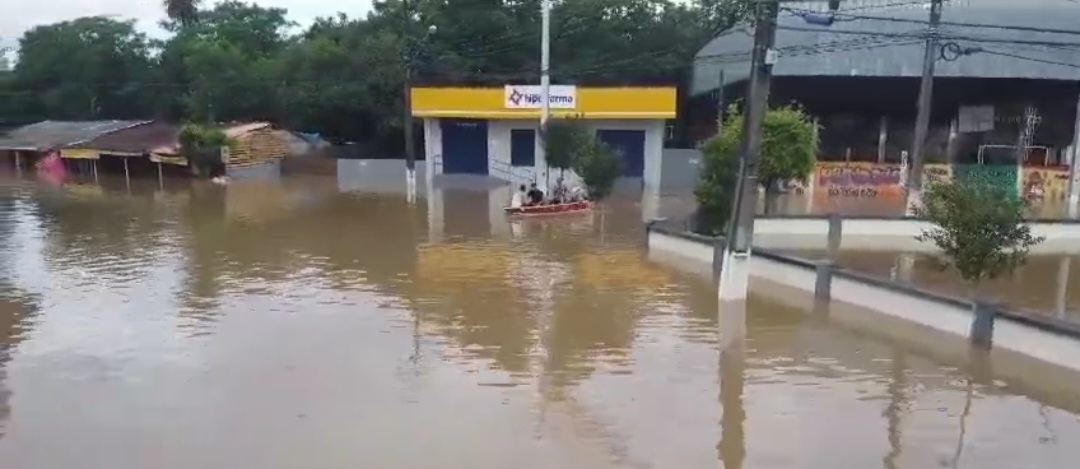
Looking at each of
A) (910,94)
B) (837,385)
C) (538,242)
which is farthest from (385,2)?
(837,385)

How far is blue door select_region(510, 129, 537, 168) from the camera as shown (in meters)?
40.4

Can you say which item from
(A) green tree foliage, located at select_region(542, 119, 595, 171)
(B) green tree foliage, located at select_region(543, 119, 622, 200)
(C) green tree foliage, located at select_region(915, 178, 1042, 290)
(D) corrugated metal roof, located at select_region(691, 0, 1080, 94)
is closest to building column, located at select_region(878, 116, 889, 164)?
(D) corrugated metal roof, located at select_region(691, 0, 1080, 94)

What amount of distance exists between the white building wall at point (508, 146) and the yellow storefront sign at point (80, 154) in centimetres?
1441

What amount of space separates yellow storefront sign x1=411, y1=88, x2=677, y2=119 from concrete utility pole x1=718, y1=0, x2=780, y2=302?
72.0 feet

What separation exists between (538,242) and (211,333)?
10.1m

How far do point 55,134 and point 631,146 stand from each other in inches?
1112

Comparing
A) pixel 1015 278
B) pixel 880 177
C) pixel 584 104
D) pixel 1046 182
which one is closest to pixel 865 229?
pixel 1015 278

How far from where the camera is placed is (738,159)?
20328mm

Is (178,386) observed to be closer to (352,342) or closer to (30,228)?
(352,342)

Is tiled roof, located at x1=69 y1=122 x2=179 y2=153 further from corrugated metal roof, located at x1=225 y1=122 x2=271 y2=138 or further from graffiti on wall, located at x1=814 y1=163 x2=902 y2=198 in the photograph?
graffiti on wall, located at x1=814 y1=163 x2=902 y2=198

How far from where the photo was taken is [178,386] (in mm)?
11445

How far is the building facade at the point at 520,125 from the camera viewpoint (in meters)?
38.0

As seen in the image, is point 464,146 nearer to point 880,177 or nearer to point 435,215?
point 435,215

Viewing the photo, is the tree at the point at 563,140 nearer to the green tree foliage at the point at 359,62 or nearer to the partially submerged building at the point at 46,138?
the green tree foliage at the point at 359,62
